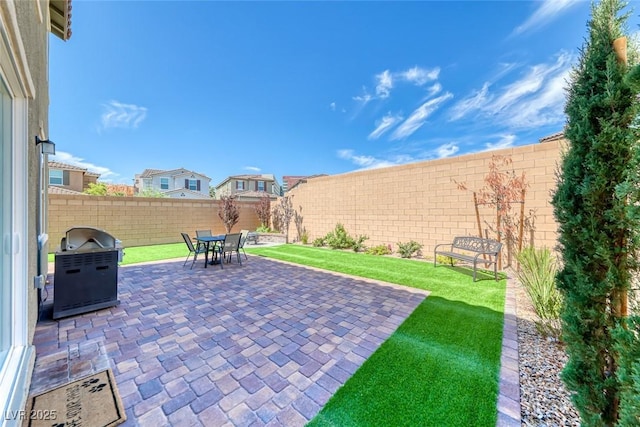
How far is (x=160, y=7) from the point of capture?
259 inches

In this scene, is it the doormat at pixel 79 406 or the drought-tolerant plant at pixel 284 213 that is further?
the drought-tolerant plant at pixel 284 213

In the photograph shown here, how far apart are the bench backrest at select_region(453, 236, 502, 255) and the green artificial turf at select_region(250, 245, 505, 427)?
1.91 metres

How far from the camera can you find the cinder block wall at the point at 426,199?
6.04m

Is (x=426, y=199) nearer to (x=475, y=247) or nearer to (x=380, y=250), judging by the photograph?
(x=475, y=247)

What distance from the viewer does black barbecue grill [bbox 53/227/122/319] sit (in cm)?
342

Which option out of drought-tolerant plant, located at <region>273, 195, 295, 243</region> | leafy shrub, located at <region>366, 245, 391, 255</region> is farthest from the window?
leafy shrub, located at <region>366, 245, 391, 255</region>

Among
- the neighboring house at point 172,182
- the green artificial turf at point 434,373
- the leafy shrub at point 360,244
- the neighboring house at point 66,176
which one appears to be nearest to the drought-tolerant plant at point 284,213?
the leafy shrub at point 360,244

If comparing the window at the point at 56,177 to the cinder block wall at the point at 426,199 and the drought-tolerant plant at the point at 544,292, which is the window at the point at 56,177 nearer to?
the cinder block wall at the point at 426,199

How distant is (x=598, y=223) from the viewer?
151 cm

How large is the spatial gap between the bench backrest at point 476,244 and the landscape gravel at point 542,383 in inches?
124

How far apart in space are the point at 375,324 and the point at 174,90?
13.9 meters

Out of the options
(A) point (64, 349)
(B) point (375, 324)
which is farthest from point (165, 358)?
(B) point (375, 324)

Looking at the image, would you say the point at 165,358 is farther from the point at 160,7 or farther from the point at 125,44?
the point at 125,44

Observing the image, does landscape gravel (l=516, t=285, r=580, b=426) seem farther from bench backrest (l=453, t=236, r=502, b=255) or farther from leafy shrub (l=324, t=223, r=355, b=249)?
leafy shrub (l=324, t=223, r=355, b=249)
